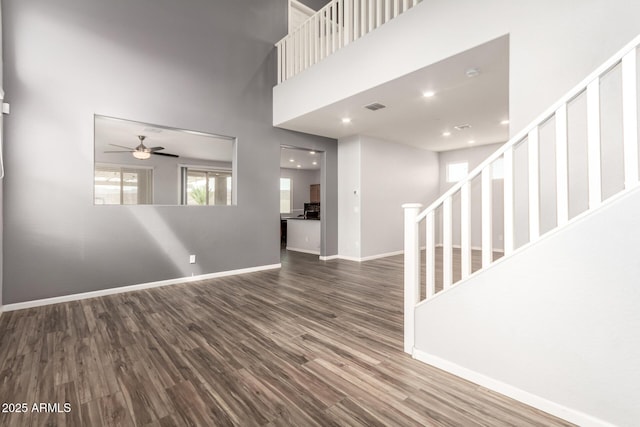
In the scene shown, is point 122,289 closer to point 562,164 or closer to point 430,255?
point 430,255

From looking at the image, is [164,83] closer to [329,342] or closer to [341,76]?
[341,76]

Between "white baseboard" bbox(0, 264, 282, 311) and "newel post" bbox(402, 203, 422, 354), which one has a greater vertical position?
"newel post" bbox(402, 203, 422, 354)

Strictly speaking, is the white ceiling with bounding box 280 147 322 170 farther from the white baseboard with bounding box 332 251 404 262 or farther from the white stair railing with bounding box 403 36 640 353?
the white stair railing with bounding box 403 36 640 353

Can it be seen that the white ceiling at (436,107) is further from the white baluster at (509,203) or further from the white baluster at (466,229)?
the white baluster at (466,229)

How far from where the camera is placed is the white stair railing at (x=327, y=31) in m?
3.76

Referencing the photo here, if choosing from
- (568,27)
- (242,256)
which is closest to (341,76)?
(568,27)

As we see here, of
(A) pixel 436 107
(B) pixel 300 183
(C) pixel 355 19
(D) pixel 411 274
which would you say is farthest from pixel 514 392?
(B) pixel 300 183

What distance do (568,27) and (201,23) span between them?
15.0 feet

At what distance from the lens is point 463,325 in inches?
74.5

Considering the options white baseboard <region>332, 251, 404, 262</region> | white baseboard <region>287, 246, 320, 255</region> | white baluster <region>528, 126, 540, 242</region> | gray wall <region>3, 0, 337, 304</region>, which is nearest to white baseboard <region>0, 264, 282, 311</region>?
gray wall <region>3, 0, 337, 304</region>

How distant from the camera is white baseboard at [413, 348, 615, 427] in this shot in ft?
4.78

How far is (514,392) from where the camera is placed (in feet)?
5.53

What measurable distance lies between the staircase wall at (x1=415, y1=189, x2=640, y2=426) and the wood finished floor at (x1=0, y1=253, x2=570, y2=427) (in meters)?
0.16

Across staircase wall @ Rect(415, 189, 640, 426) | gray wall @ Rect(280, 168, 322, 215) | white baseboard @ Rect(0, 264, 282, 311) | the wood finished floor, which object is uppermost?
gray wall @ Rect(280, 168, 322, 215)
